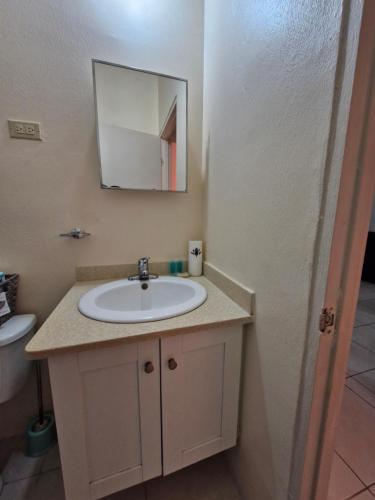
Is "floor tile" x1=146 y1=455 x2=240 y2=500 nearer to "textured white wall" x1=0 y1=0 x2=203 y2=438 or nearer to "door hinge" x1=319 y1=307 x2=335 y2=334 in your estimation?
"textured white wall" x1=0 y1=0 x2=203 y2=438

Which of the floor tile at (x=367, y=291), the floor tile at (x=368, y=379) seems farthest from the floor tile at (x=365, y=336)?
the floor tile at (x=367, y=291)

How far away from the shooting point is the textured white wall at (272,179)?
1.69 ft

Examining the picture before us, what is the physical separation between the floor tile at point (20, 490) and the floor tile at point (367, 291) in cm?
343

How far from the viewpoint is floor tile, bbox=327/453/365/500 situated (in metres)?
0.90

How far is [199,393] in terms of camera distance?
2.70 feet

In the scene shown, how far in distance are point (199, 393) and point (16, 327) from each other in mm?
816

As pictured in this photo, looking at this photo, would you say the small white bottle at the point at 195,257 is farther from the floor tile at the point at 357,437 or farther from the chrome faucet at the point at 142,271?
the floor tile at the point at 357,437

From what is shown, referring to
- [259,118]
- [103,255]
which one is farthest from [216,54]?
[103,255]

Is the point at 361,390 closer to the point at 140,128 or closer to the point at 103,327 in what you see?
the point at 103,327

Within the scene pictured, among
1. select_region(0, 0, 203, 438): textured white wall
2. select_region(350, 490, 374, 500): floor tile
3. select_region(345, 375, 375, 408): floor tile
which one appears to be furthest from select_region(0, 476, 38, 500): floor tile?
select_region(345, 375, 375, 408): floor tile

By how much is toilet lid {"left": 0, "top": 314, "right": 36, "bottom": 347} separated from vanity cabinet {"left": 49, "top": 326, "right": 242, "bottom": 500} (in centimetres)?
39

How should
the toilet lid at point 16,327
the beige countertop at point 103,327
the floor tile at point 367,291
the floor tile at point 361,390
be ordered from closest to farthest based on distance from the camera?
the beige countertop at point 103,327 → the toilet lid at point 16,327 → the floor tile at point 361,390 → the floor tile at point 367,291

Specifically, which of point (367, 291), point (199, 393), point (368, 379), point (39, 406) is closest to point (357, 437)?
point (368, 379)

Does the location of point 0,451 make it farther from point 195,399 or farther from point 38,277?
point 195,399
